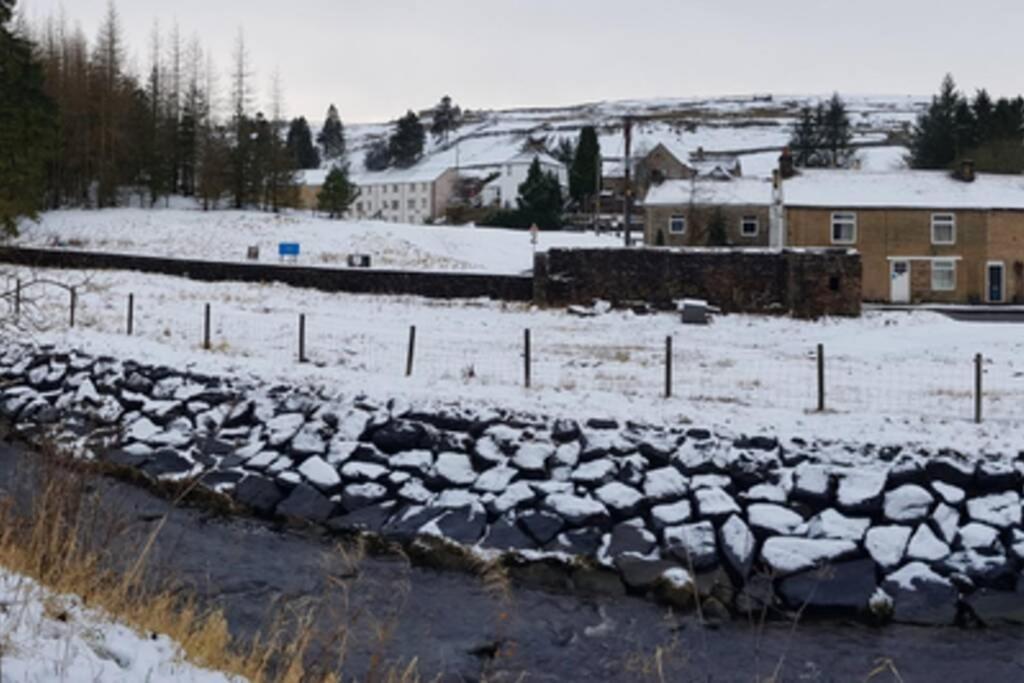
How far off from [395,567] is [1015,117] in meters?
85.0

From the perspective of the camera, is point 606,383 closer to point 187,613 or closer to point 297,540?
point 297,540

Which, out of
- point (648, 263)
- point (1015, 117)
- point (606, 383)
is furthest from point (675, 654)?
point (1015, 117)

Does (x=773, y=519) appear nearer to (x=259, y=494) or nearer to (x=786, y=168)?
(x=259, y=494)

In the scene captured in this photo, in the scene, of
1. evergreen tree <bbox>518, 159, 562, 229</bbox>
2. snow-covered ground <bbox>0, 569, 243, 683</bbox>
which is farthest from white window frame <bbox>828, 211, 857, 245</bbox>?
snow-covered ground <bbox>0, 569, 243, 683</bbox>

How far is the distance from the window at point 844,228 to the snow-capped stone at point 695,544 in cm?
3742

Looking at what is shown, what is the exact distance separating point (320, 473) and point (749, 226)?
138ft

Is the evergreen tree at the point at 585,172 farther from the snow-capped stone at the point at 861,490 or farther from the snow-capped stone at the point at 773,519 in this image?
the snow-capped stone at the point at 773,519

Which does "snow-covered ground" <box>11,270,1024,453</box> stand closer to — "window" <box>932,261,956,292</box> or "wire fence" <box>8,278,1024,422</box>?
"wire fence" <box>8,278,1024,422</box>

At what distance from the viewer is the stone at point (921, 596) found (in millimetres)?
10891

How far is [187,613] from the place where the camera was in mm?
6035

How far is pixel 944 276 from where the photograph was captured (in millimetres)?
46375

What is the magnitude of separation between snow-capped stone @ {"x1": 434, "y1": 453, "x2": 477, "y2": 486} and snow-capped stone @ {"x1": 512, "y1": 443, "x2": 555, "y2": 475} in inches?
26.2

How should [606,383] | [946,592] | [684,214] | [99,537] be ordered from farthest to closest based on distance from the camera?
[684,214] < [606,383] < [946,592] < [99,537]

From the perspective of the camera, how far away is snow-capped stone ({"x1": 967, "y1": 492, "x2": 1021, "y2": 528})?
12258 mm
